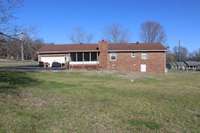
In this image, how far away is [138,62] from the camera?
150ft

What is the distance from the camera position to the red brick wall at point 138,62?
150ft

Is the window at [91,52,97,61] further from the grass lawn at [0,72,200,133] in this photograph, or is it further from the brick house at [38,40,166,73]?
the grass lawn at [0,72,200,133]

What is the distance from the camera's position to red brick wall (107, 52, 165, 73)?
150 feet

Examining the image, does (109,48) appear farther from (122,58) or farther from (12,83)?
(12,83)

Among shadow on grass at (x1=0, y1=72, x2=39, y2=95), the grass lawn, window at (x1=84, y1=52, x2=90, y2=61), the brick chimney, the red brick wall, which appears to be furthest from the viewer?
window at (x1=84, y1=52, x2=90, y2=61)

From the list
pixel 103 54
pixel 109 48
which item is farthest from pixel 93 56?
pixel 109 48

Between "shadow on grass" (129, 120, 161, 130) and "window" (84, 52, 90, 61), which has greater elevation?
"window" (84, 52, 90, 61)

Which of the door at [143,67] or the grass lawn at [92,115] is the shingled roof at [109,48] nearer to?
the door at [143,67]

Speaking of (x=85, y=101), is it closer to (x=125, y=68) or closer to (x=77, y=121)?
(x=77, y=121)

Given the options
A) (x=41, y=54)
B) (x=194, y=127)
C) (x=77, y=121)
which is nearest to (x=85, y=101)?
(x=77, y=121)

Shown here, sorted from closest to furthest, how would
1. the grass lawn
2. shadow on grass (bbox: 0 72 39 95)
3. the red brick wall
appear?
the grass lawn, shadow on grass (bbox: 0 72 39 95), the red brick wall

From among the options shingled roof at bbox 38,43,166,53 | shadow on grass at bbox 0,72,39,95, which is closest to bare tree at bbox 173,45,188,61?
shingled roof at bbox 38,43,166,53

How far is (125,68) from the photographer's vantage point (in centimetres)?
4603

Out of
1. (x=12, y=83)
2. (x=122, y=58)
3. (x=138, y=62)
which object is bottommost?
(x=12, y=83)
